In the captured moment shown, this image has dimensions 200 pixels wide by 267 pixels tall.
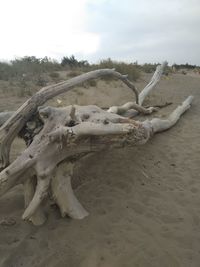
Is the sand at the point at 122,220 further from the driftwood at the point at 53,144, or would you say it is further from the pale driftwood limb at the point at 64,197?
the driftwood at the point at 53,144

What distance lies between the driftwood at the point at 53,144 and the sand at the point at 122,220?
230mm

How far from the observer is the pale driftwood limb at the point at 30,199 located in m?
3.71

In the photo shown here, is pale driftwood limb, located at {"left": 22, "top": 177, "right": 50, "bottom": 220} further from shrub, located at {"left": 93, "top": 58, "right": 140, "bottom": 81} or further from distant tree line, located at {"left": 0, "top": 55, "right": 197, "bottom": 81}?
shrub, located at {"left": 93, "top": 58, "right": 140, "bottom": 81}

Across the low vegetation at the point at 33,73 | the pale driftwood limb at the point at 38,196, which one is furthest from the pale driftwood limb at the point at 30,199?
the low vegetation at the point at 33,73

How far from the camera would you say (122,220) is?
12.6ft

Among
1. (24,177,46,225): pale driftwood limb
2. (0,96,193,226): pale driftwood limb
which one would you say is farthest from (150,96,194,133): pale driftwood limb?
(24,177,46,225): pale driftwood limb

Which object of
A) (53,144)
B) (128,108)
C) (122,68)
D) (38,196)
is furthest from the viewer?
(122,68)

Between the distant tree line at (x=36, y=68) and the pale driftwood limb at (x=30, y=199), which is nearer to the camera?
the pale driftwood limb at (x=30, y=199)

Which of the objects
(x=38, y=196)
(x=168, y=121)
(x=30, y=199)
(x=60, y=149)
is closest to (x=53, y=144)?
(x=60, y=149)

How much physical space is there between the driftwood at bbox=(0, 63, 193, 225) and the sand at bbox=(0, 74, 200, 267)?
23cm

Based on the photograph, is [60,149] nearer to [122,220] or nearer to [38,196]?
[38,196]

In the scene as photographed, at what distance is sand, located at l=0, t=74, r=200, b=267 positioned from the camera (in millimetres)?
3279

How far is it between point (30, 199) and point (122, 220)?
98 cm

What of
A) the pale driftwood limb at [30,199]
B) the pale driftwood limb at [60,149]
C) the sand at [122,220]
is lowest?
the sand at [122,220]
